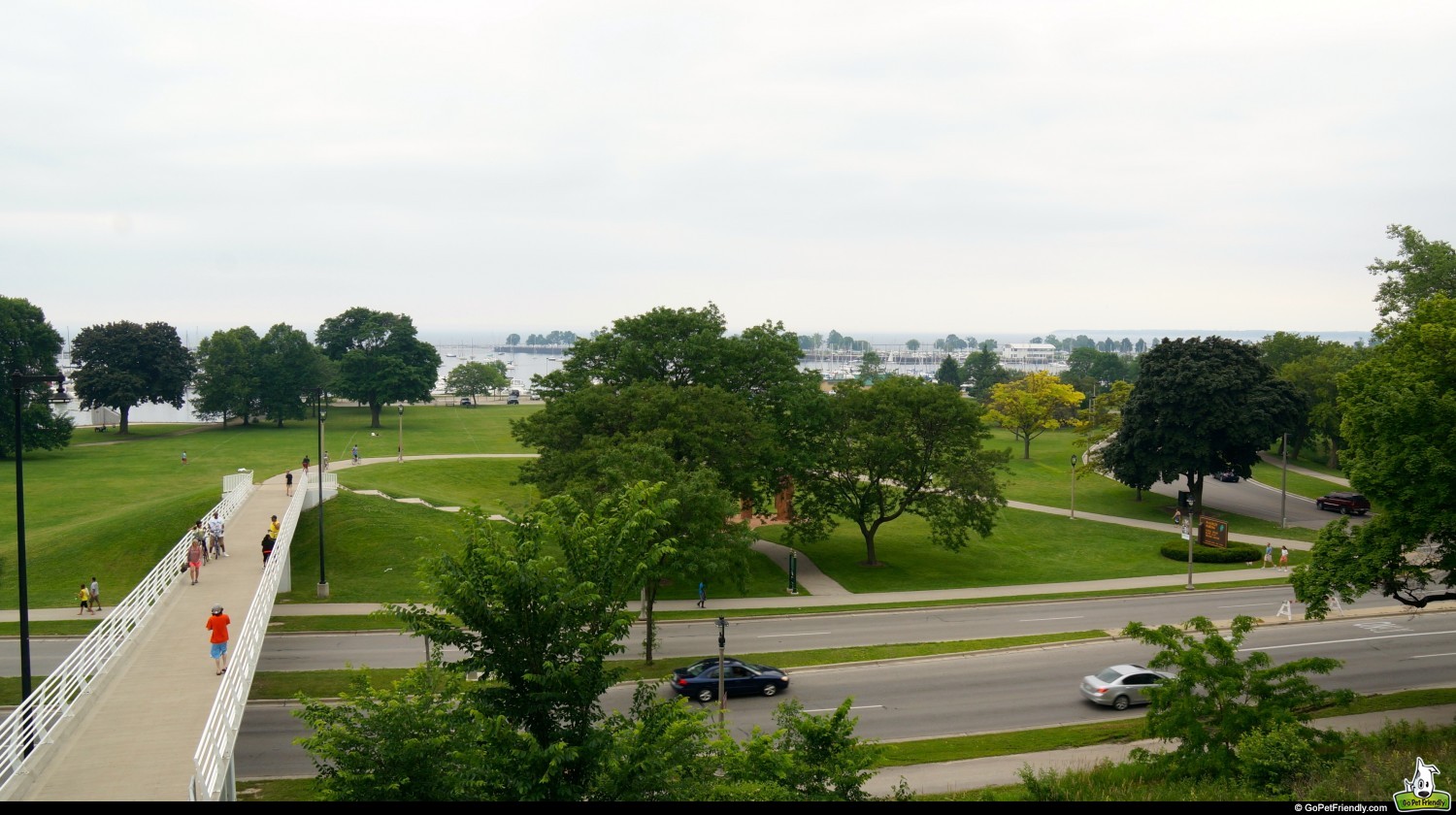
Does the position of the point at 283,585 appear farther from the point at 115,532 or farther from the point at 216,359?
the point at 216,359

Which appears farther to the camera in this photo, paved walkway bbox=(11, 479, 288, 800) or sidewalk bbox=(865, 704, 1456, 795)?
sidewalk bbox=(865, 704, 1456, 795)

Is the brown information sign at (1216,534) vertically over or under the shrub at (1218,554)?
over

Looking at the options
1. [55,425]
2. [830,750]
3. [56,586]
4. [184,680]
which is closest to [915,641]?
[830,750]

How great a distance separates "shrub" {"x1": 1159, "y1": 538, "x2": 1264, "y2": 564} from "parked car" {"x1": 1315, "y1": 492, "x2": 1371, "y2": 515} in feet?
48.8

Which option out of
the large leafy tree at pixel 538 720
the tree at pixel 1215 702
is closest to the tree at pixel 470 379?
the tree at pixel 1215 702

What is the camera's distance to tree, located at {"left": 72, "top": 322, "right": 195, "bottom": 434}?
89.6 meters

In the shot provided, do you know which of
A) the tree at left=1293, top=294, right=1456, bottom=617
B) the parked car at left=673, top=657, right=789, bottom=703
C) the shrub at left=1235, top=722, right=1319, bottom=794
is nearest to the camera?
the shrub at left=1235, top=722, right=1319, bottom=794

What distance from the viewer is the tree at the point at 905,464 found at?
45500mm

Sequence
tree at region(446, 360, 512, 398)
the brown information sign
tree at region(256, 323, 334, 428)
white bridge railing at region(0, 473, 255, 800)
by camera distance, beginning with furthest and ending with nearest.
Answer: tree at region(446, 360, 512, 398), tree at region(256, 323, 334, 428), the brown information sign, white bridge railing at region(0, 473, 255, 800)

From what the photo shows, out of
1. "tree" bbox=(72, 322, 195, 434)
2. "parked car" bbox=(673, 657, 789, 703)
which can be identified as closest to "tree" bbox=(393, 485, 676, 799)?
"parked car" bbox=(673, 657, 789, 703)

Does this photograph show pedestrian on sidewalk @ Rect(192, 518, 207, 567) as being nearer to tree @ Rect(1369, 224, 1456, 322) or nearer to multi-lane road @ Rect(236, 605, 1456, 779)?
multi-lane road @ Rect(236, 605, 1456, 779)

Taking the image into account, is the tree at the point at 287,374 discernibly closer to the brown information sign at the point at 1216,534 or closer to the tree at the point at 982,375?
the brown information sign at the point at 1216,534

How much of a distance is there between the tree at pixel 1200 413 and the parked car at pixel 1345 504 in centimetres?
742

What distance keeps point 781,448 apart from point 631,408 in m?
8.89
